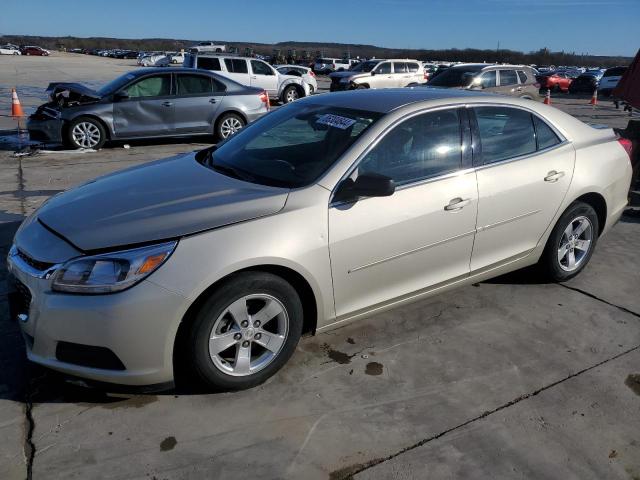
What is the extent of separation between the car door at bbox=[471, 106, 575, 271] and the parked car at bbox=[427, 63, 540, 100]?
12294mm

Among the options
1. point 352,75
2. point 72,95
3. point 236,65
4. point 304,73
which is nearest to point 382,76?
point 352,75

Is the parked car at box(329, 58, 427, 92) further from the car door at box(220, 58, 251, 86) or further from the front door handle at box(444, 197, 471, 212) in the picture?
the front door handle at box(444, 197, 471, 212)

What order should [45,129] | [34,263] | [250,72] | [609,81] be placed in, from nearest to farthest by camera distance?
[34,263], [45,129], [250,72], [609,81]

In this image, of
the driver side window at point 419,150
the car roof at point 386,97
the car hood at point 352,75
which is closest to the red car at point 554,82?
the car hood at point 352,75

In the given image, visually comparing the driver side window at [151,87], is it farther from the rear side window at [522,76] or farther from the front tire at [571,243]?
the rear side window at [522,76]

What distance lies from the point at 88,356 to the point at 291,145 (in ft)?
6.27

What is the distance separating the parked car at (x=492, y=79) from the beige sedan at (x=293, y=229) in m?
12.2

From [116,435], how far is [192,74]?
A: 889cm

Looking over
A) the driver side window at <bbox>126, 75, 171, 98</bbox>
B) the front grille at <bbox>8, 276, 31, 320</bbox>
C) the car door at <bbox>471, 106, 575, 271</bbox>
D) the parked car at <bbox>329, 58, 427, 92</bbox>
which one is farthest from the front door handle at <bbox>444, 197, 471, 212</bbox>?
the parked car at <bbox>329, 58, 427, 92</bbox>

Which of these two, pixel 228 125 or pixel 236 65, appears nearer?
pixel 228 125

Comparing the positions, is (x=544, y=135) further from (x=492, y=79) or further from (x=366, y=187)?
(x=492, y=79)

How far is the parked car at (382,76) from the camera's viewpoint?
22750mm

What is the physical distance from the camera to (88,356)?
2643 mm

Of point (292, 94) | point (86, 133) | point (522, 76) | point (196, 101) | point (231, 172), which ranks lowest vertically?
point (231, 172)
